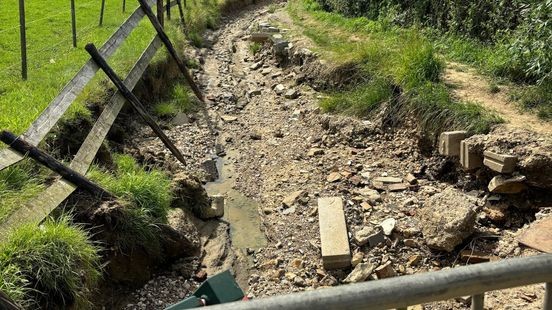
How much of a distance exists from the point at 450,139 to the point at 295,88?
15.9 ft

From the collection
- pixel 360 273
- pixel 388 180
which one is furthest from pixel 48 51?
pixel 360 273

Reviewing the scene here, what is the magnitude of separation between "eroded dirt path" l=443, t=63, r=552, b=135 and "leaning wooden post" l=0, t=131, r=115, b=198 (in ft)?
15.6

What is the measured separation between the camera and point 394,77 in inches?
325

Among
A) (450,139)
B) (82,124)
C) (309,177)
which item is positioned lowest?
(309,177)

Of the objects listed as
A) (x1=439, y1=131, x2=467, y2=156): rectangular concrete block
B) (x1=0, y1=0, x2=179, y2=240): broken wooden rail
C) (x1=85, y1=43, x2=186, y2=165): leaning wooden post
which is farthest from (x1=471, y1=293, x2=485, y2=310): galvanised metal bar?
(x1=85, y1=43, x2=186, y2=165): leaning wooden post

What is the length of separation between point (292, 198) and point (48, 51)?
5719 mm

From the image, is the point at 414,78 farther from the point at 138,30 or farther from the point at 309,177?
the point at 138,30

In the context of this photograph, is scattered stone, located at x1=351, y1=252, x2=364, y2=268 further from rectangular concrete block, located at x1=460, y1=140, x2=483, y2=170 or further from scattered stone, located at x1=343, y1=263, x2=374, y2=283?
rectangular concrete block, located at x1=460, y1=140, x2=483, y2=170

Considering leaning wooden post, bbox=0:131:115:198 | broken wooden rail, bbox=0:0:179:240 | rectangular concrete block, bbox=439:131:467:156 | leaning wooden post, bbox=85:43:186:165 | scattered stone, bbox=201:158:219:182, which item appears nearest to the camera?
broken wooden rail, bbox=0:0:179:240

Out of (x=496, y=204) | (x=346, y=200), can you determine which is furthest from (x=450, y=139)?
(x=346, y=200)

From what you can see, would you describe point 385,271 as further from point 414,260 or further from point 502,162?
point 502,162

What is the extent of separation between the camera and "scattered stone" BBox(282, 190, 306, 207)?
275 inches

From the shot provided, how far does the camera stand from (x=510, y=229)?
18.1 ft

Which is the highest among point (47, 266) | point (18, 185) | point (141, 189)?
point (18, 185)
